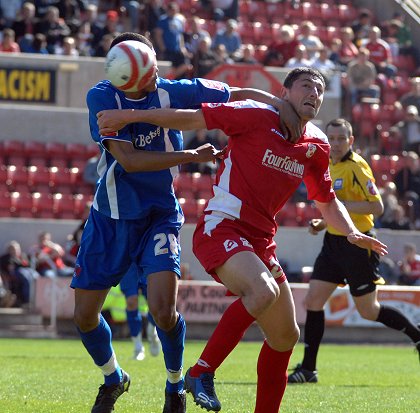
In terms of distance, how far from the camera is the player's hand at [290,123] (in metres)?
6.62

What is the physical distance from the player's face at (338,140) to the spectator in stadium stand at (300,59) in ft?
42.8

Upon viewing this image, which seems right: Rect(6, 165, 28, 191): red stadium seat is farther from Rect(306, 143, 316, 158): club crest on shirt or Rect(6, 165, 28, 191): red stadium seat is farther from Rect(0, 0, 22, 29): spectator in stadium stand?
Rect(306, 143, 316, 158): club crest on shirt

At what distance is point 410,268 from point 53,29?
8870mm

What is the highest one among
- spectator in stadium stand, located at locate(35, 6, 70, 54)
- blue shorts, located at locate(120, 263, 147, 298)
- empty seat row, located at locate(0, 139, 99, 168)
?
spectator in stadium stand, located at locate(35, 6, 70, 54)

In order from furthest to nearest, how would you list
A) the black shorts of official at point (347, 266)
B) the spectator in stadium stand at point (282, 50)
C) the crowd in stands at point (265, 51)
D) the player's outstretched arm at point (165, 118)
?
the spectator in stadium stand at point (282, 50) < the crowd in stands at point (265, 51) < the black shorts of official at point (347, 266) < the player's outstretched arm at point (165, 118)

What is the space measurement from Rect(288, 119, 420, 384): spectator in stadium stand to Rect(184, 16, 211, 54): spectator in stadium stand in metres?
13.3

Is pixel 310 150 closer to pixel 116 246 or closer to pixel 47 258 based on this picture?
pixel 116 246

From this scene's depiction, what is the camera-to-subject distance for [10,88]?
23172 millimetres

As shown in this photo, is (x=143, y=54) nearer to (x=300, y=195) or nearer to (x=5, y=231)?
(x=5, y=231)

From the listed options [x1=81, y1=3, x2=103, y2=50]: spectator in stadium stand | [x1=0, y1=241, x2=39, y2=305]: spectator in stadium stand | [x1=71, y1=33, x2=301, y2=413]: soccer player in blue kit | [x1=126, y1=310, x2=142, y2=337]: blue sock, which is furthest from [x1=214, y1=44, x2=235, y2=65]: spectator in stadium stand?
[x1=71, y1=33, x2=301, y2=413]: soccer player in blue kit

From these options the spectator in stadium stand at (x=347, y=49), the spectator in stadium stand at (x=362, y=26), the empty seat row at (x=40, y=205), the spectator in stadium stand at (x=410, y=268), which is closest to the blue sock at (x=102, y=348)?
the spectator in stadium stand at (x=410, y=268)

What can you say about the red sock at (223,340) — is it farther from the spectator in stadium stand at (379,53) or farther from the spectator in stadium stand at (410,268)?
the spectator in stadium stand at (379,53)

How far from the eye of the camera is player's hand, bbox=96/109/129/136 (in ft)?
21.5

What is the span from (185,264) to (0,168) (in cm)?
419
